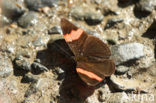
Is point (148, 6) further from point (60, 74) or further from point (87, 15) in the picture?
point (60, 74)

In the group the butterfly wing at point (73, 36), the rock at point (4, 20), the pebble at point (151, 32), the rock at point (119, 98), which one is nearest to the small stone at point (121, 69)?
the rock at point (119, 98)

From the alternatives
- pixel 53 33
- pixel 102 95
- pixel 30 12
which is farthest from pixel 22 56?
pixel 102 95

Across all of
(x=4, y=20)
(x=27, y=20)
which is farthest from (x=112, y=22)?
(x=4, y=20)

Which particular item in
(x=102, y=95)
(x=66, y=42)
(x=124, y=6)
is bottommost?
(x=102, y=95)

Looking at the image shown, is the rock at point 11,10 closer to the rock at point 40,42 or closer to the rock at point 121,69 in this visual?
the rock at point 40,42

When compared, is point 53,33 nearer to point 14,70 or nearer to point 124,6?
point 14,70

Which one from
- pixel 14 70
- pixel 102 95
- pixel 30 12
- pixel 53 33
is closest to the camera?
pixel 102 95
